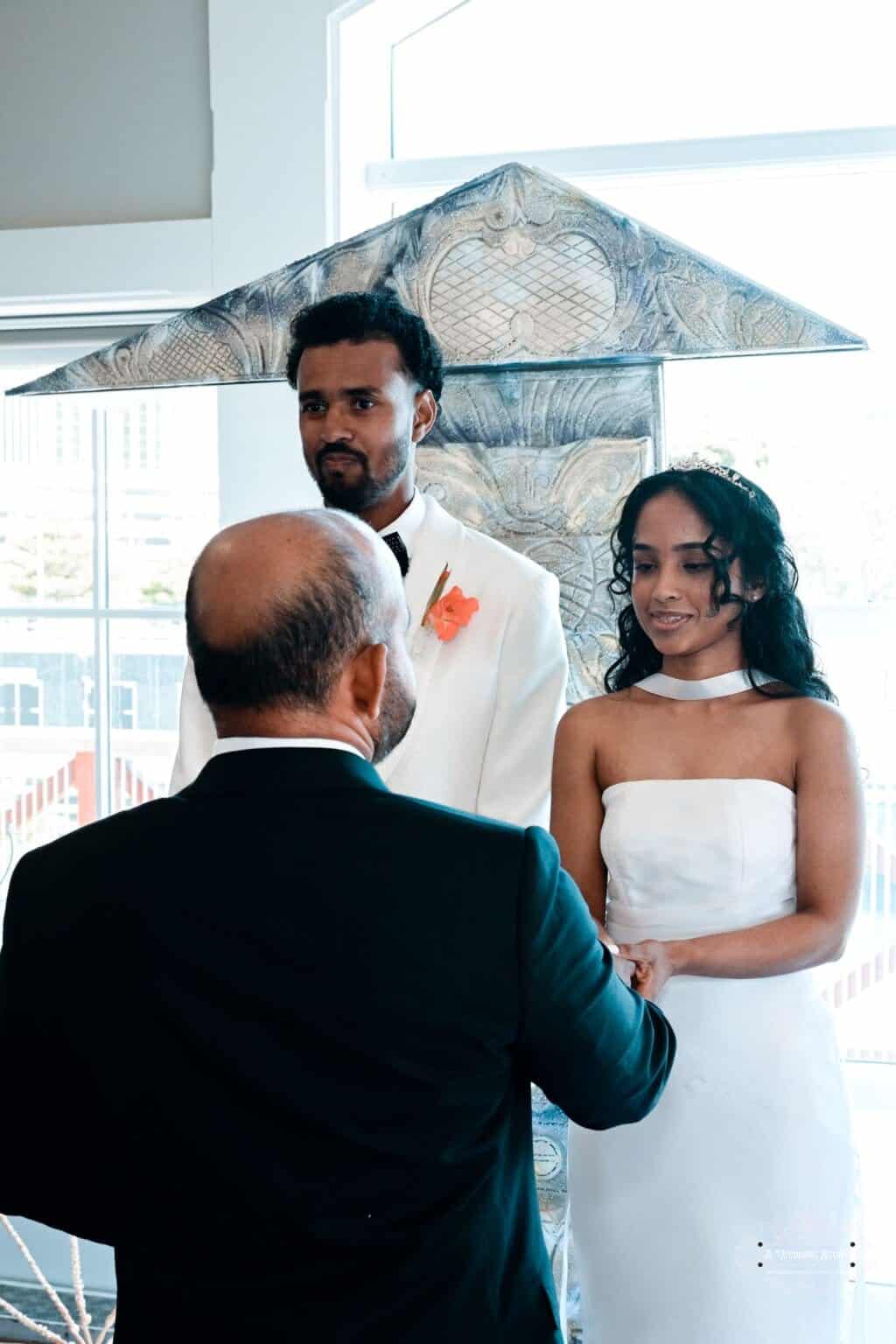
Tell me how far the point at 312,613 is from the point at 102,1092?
1.42ft

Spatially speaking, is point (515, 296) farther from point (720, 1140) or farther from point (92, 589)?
point (92, 589)

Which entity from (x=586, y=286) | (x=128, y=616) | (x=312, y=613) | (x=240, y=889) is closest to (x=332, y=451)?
(x=586, y=286)

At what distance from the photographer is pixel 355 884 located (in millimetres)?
1028

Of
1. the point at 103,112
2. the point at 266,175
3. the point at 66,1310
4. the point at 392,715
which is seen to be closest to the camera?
the point at 392,715

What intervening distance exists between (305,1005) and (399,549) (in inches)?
43.2

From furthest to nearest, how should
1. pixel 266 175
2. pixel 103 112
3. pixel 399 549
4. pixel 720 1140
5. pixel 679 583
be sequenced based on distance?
pixel 103 112
pixel 266 175
pixel 399 549
pixel 679 583
pixel 720 1140

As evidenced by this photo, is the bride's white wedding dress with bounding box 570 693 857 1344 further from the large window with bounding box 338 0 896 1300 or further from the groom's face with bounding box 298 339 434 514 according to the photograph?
the large window with bounding box 338 0 896 1300

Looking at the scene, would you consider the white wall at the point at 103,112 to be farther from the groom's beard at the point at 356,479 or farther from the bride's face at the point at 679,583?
the bride's face at the point at 679,583

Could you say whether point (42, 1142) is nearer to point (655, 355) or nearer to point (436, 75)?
point (655, 355)

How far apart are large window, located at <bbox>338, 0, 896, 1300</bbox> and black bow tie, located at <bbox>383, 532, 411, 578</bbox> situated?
1.24m

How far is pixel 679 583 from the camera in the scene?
1.90 m

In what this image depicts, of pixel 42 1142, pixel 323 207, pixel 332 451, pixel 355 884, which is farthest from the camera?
pixel 323 207

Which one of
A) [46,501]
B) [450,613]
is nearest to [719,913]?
[450,613]

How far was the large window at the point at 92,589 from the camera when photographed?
3459 millimetres
